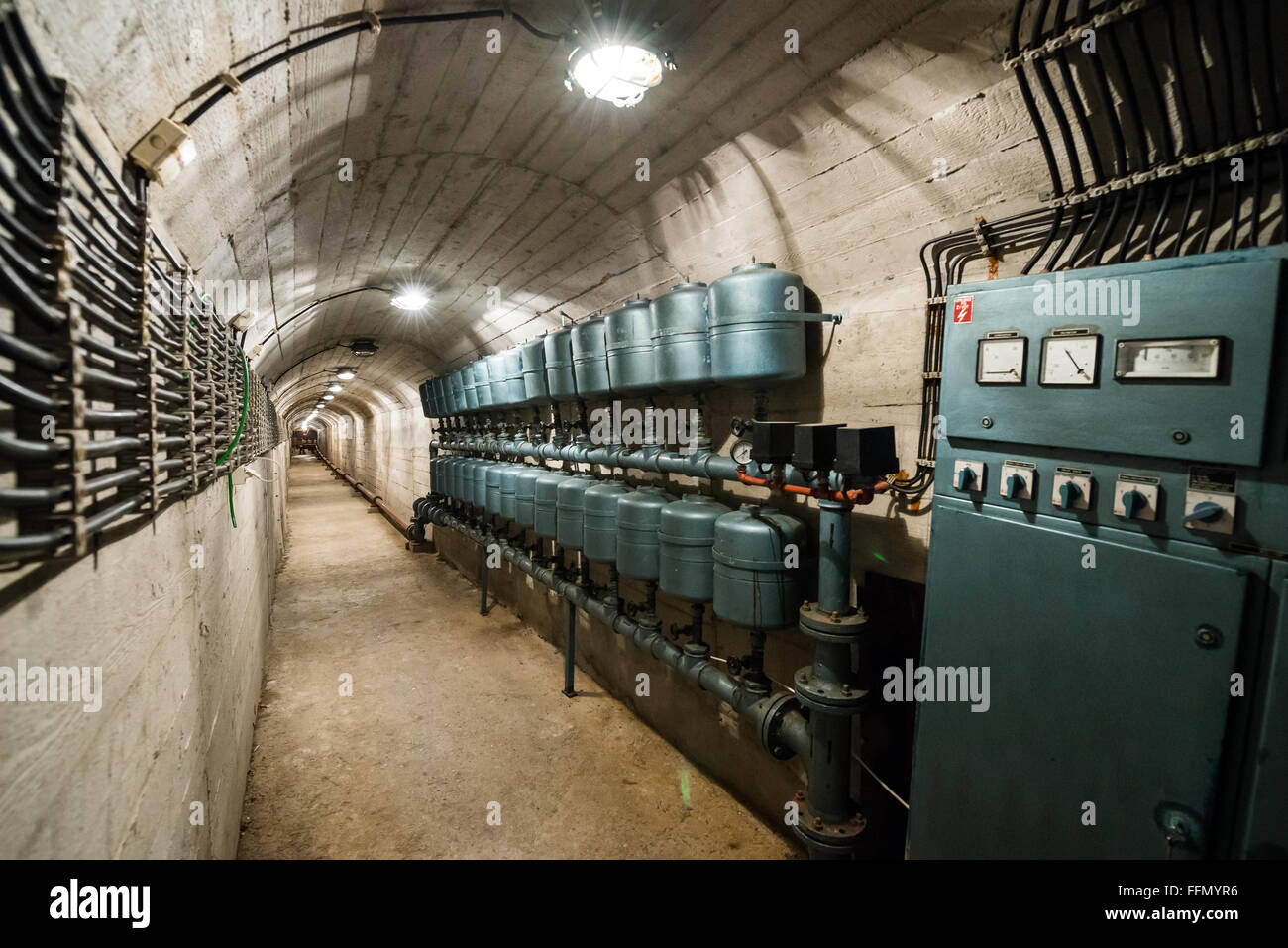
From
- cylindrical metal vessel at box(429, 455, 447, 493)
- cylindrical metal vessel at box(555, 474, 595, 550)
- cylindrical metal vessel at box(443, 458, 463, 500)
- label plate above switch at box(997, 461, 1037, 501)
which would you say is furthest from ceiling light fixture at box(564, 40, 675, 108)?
cylindrical metal vessel at box(429, 455, 447, 493)

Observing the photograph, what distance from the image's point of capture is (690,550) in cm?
323

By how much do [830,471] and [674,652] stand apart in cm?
188

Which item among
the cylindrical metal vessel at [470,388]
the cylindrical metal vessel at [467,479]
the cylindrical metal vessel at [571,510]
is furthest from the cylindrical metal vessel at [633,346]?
the cylindrical metal vessel at [467,479]

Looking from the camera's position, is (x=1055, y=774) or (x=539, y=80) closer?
(x=1055, y=774)

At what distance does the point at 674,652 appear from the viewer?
3701mm

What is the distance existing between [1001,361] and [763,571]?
1.46 metres

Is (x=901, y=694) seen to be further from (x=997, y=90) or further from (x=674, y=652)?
(x=997, y=90)

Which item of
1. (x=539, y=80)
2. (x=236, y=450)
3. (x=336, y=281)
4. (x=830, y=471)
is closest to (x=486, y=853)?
(x=830, y=471)

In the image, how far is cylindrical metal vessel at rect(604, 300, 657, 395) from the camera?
141 inches

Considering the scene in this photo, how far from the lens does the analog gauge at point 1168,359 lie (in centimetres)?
140

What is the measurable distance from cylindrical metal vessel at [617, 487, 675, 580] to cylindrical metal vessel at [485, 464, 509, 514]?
8.76 ft

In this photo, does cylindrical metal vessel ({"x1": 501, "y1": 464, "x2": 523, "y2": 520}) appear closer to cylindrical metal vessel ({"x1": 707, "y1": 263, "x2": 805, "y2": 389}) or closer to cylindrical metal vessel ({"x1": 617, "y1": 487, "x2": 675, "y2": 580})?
cylindrical metal vessel ({"x1": 617, "y1": 487, "x2": 675, "y2": 580})

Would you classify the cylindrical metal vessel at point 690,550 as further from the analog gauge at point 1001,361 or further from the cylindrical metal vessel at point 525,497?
the cylindrical metal vessel at point 525,497
